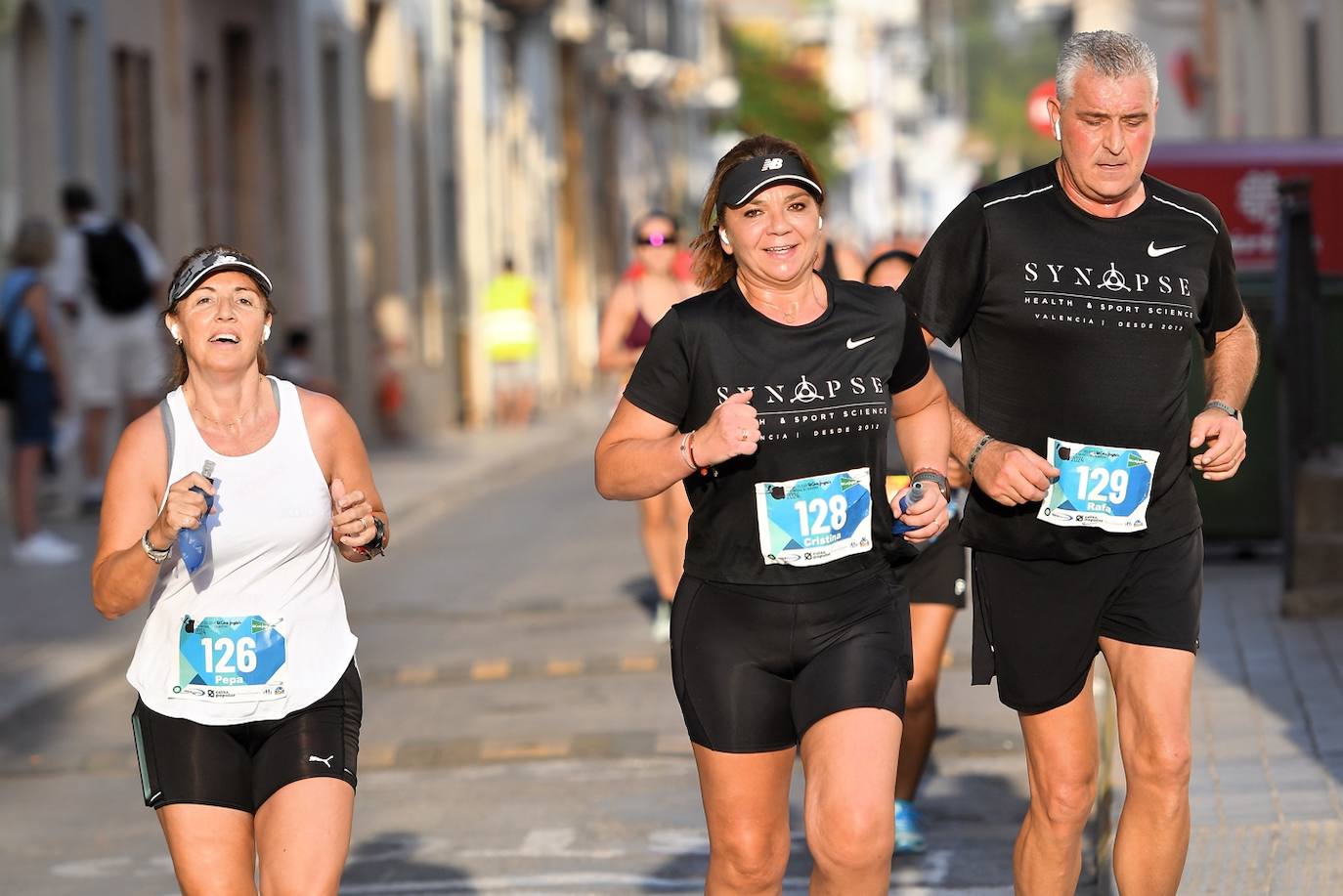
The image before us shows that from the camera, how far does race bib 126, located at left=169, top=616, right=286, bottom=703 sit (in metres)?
5.18

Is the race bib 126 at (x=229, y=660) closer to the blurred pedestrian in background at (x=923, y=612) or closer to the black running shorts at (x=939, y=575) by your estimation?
the blurred pedestrian in background at (x=923, y=612)

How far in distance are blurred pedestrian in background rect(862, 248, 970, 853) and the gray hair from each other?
1785 mm

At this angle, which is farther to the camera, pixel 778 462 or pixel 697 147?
pixel 697 147

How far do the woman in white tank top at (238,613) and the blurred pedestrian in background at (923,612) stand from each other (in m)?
2.40

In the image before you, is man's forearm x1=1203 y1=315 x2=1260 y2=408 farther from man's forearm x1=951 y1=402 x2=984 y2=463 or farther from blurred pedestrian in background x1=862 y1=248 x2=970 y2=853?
blurred pedestrian in background x1=862 y1=248 x2=970 y2=853

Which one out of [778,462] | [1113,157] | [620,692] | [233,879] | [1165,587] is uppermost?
[1113,157]

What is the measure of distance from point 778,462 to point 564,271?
37.2 meters

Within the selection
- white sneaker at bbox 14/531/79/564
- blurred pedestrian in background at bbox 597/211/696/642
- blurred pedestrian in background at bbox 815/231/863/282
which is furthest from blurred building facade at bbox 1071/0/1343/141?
blurred pedestrian in background at bbox 815/231/863/282

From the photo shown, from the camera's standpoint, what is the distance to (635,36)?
52469 mm

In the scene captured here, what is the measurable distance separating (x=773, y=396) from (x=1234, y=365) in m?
1.14

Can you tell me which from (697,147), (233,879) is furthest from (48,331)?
(697,147)

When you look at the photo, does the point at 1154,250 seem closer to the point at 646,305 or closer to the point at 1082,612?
the point at 1082,612

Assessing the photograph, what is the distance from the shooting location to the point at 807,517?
205 inches

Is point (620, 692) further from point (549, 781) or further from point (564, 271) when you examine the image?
point (564, 271)
